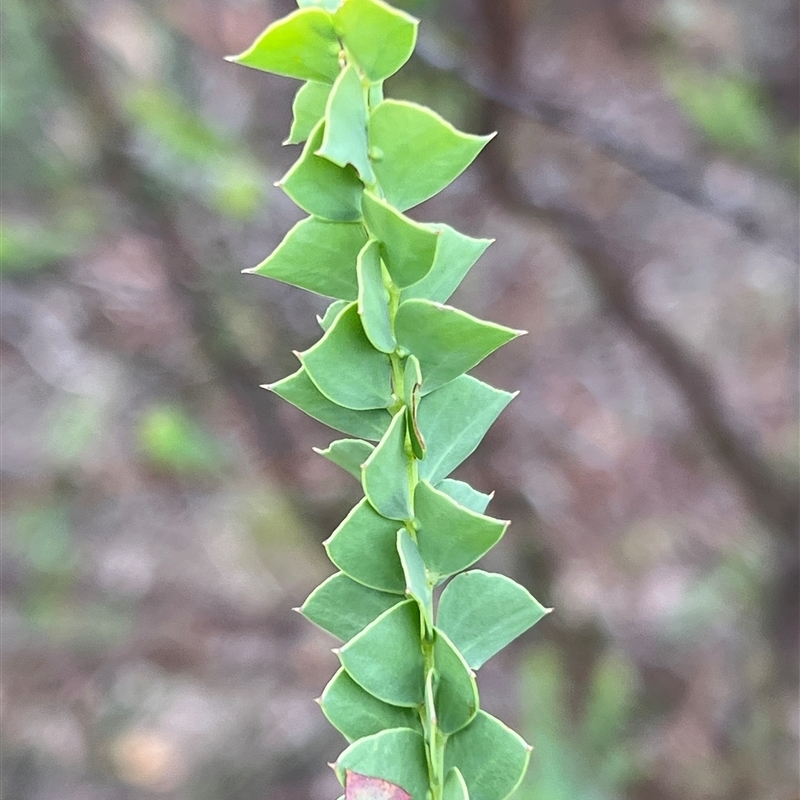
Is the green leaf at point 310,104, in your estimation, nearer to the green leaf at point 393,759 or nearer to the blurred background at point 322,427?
the green leaf at point 393,759

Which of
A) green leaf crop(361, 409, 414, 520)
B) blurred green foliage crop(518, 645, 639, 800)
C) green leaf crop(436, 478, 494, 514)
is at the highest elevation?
blurred green foliage crop(518, 645, 639, 800)

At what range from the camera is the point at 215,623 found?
1522mm

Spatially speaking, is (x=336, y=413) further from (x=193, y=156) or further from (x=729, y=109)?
(x=729, y=109)

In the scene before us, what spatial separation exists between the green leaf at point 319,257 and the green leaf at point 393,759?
0.13m

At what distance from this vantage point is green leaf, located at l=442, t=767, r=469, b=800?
0.25m

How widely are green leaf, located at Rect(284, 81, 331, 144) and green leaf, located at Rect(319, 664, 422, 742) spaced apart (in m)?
0.17

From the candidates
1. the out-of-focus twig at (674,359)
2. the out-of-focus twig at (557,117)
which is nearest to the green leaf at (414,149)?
the out-of-focus twig at (557,117)

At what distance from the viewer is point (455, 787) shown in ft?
0.84

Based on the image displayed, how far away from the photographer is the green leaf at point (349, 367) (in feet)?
0.81

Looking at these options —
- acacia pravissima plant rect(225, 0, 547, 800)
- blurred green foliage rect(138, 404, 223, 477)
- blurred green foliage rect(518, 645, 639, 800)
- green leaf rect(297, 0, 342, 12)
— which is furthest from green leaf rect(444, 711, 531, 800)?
blurred green foliage rect(138, 404, 223, 477)

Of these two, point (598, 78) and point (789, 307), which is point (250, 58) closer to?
point (598, 78)

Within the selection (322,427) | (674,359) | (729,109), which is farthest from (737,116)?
(322,427)

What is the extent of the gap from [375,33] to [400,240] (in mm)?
55

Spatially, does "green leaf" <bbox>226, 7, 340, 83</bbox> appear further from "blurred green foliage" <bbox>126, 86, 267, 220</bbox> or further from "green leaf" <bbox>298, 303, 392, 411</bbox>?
"blurred green foliage" <bbox>126, 86, 267, 220</bbox>
